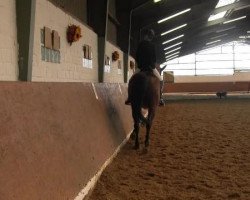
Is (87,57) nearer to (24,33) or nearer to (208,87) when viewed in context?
(24,33)

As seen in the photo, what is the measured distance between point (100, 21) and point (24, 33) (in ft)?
16.6

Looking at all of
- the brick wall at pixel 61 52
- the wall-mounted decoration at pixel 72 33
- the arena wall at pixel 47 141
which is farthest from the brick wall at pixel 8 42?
the wall-mounted decoration at pixel 72 33

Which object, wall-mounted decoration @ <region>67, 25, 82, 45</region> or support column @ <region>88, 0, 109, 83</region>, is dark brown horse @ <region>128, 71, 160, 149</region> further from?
support column @ <region>88, 0, 109, 83</region>

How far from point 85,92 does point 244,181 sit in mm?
2000

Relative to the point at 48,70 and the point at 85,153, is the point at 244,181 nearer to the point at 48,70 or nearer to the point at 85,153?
the point at 85,153

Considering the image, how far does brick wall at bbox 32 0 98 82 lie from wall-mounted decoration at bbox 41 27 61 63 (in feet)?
0.25

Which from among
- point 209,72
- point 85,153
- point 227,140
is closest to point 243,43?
point 209,72

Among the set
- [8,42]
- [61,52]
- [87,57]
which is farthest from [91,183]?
[87,57]

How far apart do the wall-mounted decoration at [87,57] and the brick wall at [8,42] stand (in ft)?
11.9

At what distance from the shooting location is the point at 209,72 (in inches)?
1690

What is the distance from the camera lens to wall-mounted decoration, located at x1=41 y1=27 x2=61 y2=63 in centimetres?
511

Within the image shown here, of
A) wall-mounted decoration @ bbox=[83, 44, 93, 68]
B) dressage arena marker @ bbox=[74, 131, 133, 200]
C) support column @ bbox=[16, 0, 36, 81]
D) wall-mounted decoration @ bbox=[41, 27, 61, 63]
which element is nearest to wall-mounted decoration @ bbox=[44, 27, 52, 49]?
wall-mounted decoration @ bbox=[41, 27, 61, 63]

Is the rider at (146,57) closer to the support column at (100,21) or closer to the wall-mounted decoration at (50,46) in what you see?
the wall-mounted decoration at (50,46)

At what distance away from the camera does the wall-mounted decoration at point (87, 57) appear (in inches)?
309
